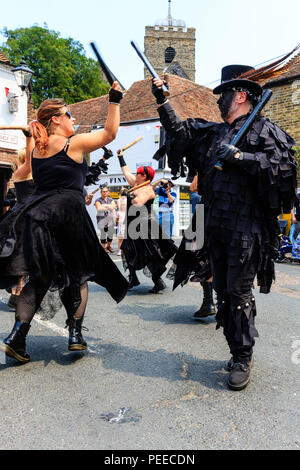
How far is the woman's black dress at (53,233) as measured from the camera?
121 inches

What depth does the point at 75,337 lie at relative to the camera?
3.42 meters

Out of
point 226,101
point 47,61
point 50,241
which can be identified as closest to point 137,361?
point 50,241

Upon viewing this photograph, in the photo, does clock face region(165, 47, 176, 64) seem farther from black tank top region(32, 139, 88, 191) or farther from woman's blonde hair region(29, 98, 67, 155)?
black tank top region(32, 139, 88, 191)

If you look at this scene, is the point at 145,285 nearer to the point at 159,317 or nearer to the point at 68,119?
the point at 159,317

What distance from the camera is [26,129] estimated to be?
12.0 feet

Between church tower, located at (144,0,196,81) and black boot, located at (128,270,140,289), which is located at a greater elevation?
church tower, located at (144,0,196,81)

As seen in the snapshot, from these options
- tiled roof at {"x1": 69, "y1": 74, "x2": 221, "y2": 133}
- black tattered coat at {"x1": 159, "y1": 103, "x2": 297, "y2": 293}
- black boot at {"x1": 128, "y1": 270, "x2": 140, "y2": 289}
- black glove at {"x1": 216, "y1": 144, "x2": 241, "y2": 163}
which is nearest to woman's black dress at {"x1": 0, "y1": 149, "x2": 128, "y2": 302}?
black tattered coat at {"x1": 159, "y1": 103, "x2": 297, "y2": 293}

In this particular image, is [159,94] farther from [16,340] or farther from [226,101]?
[16,340]

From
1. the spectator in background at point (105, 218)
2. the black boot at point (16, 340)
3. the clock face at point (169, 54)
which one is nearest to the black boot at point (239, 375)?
the black boot at point (16, 340)

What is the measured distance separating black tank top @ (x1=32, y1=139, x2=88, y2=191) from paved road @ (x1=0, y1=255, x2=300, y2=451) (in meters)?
1.33

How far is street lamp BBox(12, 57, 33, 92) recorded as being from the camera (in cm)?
1634

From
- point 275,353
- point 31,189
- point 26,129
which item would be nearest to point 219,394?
point 275,353
